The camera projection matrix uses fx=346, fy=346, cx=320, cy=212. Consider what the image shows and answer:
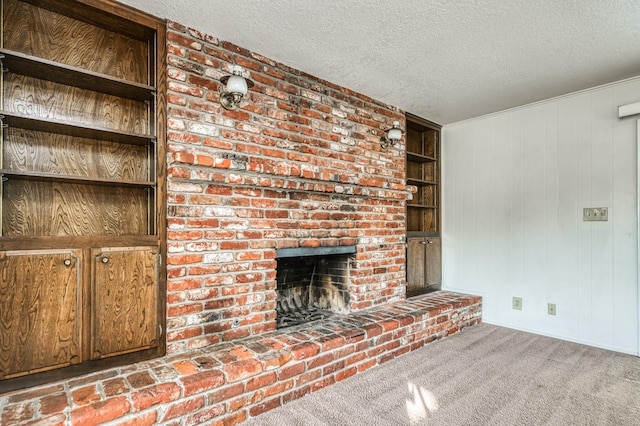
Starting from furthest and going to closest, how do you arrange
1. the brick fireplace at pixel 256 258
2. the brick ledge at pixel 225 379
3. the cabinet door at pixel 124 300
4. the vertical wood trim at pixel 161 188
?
1. the vertical wood trim at pixel 161 188
2. the cabinet door at pixel 124 300
3. the brick fireplace at pixel 256 258
4. the brick ledge at pixel 225 379

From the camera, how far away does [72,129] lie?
1.83 metres

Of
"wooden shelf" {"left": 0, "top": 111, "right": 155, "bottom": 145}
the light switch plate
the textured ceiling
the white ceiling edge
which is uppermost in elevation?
the textured ceiling

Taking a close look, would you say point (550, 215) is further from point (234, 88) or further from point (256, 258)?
point (234, 88)

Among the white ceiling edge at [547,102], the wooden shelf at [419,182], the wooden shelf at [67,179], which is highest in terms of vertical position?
the white ceiling edge at [547,102]

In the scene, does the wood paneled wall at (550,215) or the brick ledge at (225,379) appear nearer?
the brick ledge at (225,379)

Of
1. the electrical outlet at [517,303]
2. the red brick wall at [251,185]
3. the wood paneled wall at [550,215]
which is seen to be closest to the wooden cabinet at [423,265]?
the wood paneled wall at [550,215]

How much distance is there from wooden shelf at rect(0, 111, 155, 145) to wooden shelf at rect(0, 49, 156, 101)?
10.6 inches

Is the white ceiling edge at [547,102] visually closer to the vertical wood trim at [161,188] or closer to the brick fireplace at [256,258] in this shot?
the brick fireplace at [256,258]

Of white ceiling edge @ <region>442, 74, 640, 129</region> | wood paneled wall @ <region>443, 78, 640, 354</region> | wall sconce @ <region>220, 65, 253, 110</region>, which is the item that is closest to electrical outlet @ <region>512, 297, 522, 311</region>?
wood paneled wall @ <region>443, 78, 640, 354</region>

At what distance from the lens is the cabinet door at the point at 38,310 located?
1.63 m

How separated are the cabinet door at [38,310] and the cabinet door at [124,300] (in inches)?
3.7

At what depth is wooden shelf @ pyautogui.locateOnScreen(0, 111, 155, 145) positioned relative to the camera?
167cm

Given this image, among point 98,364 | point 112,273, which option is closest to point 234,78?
point 112,273

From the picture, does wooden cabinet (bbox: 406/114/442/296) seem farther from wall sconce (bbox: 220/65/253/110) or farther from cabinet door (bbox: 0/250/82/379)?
cabinet door (bbox: 0/250/82/379)
